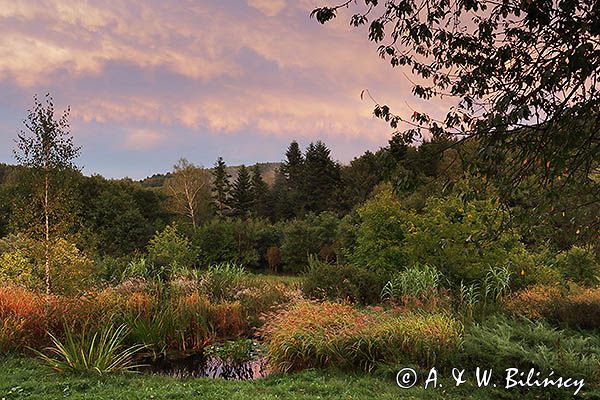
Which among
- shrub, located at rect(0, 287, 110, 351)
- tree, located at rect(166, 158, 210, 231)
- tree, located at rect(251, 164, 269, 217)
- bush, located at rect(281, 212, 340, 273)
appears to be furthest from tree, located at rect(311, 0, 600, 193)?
tree, located at rect(251, 164, 269, 217)

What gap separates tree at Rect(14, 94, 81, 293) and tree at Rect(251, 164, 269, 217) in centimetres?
2911

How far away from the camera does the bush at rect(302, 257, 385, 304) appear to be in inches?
417

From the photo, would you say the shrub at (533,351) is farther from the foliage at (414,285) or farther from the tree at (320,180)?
the tree at (320,180)

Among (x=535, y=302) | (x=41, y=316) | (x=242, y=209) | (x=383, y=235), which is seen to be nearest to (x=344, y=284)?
(x=383, y=235)

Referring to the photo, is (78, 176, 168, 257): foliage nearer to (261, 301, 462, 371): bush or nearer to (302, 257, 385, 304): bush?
(302, 257, 385, 304): bush

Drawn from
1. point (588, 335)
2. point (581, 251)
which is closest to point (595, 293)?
point (588, 335)

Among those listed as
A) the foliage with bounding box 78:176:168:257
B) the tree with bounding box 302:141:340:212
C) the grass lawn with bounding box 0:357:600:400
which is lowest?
Result: the grass lawn with bounding box 0:357:600:400

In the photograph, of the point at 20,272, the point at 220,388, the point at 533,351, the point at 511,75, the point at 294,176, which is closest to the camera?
the point at 511,75

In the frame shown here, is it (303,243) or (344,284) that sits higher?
(303,243)

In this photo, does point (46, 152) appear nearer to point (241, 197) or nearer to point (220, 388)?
point (220, 388)

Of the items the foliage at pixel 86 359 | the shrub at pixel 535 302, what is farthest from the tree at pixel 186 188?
the foliage at pixel 86 359

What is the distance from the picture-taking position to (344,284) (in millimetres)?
10820

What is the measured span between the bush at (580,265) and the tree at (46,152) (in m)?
12.3

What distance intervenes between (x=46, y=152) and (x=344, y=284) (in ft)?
23.7
